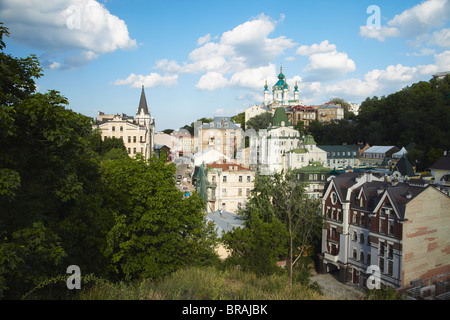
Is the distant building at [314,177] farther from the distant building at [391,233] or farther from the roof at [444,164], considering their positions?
the distant building at [391,233]

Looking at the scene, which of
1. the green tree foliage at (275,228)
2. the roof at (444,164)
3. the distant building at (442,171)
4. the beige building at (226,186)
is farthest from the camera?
the roof at (444,164)

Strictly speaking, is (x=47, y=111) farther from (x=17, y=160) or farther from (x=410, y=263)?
(x=410, y=263)

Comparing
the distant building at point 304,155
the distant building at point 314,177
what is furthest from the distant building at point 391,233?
the distant building at point 304,155

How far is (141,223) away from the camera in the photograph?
16578 millimetres

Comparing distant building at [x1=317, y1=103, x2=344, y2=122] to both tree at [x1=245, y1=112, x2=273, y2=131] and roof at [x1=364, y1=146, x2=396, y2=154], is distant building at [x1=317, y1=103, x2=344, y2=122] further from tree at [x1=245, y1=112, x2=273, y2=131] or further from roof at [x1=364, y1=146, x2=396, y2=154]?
roof at [x1=364, y1=146, x2=396, y2=154]

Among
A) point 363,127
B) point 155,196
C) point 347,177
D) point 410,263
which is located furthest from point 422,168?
point 155,196

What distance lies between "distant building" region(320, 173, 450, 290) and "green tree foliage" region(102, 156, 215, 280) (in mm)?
12439

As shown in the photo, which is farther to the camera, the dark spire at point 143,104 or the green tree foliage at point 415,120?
the dark spire at point 143,104

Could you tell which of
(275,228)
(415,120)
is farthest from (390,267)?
(415,120)

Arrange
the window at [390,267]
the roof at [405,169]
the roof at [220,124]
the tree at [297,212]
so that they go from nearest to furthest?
the window at [390,267] < the tree at [297,212] < the roof at [405,169] < the roof at [220,124]

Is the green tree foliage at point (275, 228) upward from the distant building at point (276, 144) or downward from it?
downward

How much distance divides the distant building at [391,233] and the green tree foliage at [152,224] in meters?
12.4

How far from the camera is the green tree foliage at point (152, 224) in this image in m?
15.7

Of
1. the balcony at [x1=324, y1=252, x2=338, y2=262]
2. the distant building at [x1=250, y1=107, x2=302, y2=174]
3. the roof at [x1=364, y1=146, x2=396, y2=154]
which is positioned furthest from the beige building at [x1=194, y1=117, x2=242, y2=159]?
the balcony at [x1=324, y1=252, x2=338, y2=262]
